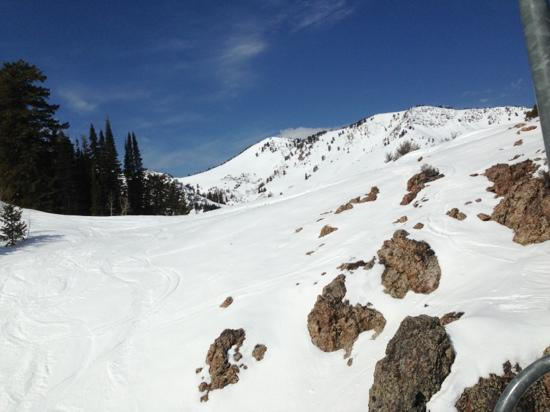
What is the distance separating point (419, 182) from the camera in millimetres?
14344

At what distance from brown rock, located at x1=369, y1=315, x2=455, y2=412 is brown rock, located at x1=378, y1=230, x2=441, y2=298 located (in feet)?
7.52

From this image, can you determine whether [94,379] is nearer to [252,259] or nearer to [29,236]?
[252,259]

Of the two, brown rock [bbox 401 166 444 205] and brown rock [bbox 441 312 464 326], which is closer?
brown rock [bbox 441 312 464 326]

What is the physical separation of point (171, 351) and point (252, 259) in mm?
4957

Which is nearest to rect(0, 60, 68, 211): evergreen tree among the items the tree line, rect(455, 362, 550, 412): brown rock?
the tree line

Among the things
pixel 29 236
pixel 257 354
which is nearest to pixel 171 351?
pixel 257 354

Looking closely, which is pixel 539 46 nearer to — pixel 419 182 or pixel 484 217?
pixel 484 217

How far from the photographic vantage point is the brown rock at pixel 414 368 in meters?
5.49

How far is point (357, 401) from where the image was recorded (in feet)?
21.8

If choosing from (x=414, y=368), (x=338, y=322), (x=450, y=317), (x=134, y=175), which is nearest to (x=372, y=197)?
(x=338, y=322)

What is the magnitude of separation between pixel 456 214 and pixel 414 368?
219 inches

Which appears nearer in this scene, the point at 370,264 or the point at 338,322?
the point at 338,322

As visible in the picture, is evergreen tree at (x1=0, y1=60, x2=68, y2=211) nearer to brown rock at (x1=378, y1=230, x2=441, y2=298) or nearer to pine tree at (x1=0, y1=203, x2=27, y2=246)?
pine tree at (x1=0, y1=203, x2=27, y2=246)

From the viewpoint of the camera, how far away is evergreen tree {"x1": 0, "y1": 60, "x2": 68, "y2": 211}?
117 ft
